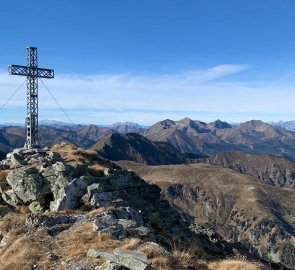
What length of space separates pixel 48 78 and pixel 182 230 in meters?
29.3

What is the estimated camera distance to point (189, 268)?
61.9 ft

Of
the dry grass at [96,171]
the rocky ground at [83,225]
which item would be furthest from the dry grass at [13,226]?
the dry grass at [96,171]

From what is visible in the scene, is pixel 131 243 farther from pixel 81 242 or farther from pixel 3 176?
pixel 3 176

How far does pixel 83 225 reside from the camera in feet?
82.4

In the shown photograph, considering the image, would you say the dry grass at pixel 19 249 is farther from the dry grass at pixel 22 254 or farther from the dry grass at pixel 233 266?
the dry grass at pixel 233 266

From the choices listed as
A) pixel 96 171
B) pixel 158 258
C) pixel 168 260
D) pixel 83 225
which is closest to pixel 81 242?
pixel 83 225

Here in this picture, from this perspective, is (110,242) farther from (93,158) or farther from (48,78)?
Answer: (48,78)

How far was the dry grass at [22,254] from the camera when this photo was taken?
19.8 meters

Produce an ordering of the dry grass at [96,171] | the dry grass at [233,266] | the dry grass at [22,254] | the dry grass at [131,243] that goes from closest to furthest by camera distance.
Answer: the dry grass at [233,266] → the dry grass at [22,254] → the dry grass at [131,243] → the dry grass at [96,171]

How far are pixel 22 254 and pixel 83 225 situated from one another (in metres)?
5.09

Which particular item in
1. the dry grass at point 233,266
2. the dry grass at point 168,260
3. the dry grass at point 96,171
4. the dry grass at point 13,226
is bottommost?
the dry grass at point 13,226

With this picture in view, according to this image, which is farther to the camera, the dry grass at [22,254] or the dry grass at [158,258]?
the dry grass at [22,254]

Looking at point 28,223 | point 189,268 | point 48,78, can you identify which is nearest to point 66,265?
point 189,268

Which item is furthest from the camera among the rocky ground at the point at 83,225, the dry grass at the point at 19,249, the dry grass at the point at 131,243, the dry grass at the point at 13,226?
the dry grass at the point at 13,226
